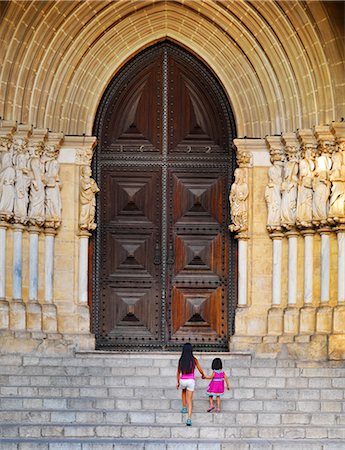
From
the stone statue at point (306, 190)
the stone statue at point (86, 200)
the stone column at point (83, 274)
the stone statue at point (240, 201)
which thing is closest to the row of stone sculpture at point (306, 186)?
the stone statue at point (306, 190)

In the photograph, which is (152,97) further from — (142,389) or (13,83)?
(142,389)

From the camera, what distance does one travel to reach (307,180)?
2125cm

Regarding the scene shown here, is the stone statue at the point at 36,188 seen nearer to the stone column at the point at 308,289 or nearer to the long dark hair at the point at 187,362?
the stone column at the point at 308,289

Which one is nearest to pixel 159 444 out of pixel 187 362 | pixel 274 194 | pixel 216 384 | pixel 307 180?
pixel 187 362

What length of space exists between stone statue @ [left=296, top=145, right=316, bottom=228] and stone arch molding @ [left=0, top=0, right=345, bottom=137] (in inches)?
21.7

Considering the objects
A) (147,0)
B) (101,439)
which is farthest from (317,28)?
(101,439)

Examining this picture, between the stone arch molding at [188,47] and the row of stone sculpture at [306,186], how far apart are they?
0.49 metres

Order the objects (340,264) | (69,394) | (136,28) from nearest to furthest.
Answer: (69,394) < (340,264) < (136,28)

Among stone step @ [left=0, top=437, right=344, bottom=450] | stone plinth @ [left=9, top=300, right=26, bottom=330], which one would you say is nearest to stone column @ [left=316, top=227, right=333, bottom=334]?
stone step @ [left=0, top=437, right=344, bottom=450]

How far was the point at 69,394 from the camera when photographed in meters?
18.7

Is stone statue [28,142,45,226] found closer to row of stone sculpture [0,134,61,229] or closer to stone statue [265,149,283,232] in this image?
row of stone sculpture [0,134,61,229]

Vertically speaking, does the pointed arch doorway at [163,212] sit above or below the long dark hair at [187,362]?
above

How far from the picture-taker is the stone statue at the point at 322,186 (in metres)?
21.0

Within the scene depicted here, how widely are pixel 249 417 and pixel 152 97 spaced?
6995 millimetres
